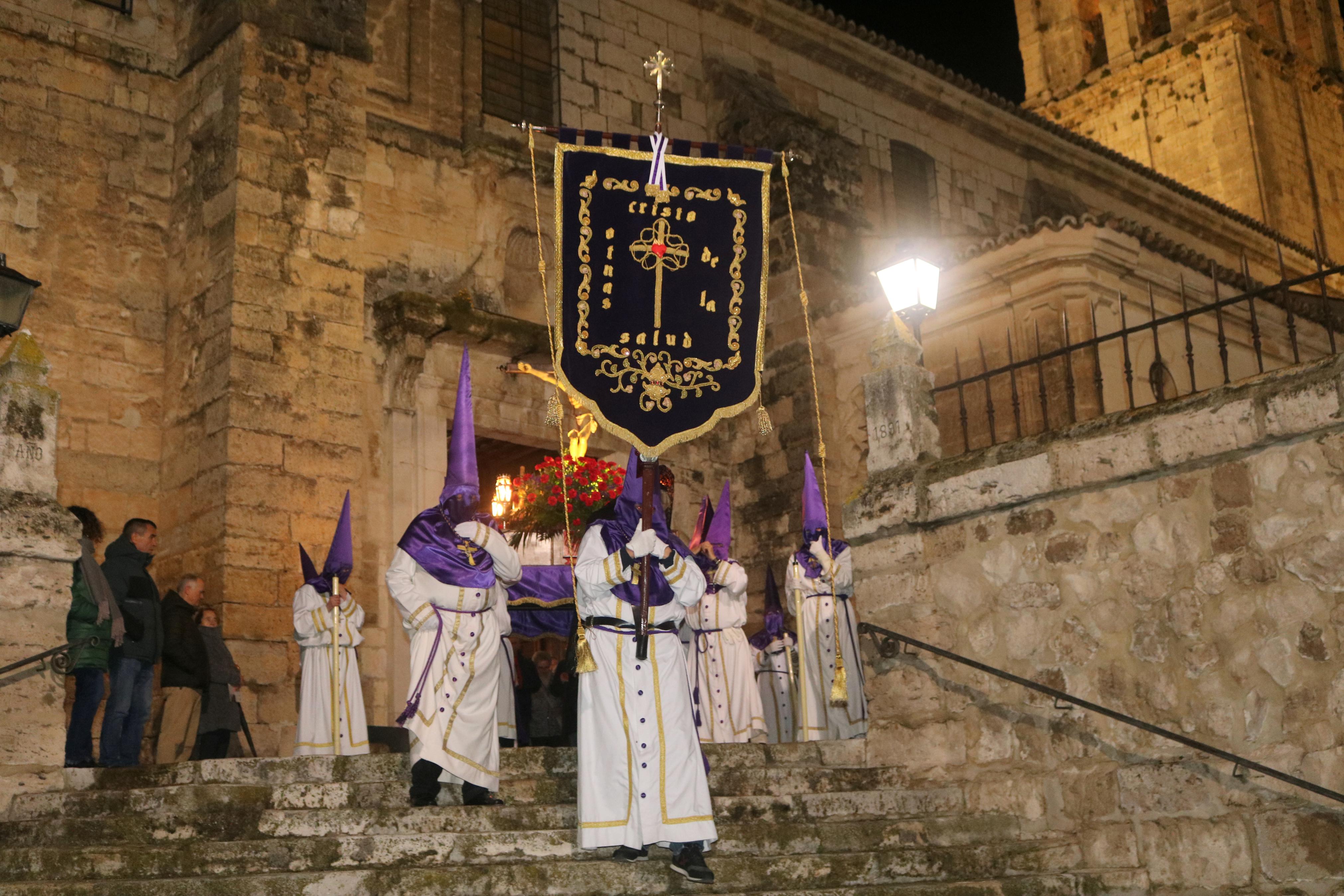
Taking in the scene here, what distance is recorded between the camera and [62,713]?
24.3 ft

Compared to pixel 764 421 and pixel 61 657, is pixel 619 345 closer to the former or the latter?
pixel 764 421

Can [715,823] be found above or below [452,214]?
below

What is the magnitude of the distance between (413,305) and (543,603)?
3397 millimetres

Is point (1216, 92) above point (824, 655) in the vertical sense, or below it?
above

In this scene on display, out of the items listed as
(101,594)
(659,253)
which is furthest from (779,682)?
(101,594)

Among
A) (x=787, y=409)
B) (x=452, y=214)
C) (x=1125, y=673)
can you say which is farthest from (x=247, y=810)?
(x=787, y=409)

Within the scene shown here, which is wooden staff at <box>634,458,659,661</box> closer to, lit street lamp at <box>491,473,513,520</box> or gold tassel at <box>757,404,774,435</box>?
gold tassel at <box>757,404,774,435</box>

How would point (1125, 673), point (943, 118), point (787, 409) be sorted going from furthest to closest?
point (943, 118), point (787, 409), point (1125, 673)

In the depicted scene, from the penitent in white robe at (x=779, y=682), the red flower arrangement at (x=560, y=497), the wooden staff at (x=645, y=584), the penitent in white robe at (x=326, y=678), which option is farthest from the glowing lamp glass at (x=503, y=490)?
the wooden staff at (x=645, y=584)

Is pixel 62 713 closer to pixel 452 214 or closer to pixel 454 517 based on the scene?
pixel 454 517

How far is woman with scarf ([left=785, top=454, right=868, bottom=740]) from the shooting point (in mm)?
9945

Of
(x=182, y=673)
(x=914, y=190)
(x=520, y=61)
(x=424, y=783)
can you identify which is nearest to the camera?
(x=424, y=783)

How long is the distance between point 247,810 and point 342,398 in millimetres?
6025

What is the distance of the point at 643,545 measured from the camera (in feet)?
21.7
